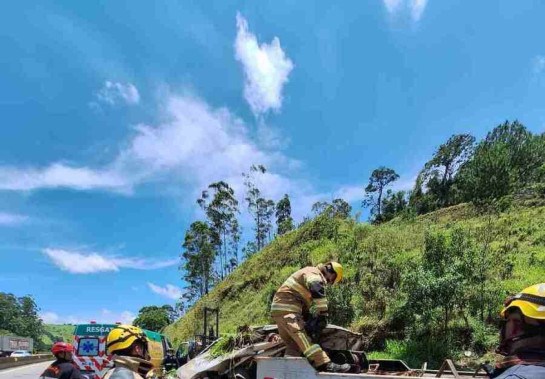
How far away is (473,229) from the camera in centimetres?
2202

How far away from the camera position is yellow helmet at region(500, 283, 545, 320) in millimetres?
2070

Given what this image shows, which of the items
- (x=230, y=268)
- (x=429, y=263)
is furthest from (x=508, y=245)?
→ (x=230, y=268)

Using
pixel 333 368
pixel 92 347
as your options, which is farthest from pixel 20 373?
pixel 333 368

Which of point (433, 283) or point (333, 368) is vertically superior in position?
point (433, 283)

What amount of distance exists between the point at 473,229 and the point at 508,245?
11.5 feet

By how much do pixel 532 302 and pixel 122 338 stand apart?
2378 millimetres

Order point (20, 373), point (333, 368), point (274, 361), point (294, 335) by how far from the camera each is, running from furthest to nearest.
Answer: point (20, 373), point (294, 335), point (274, 361), point (333, 368)

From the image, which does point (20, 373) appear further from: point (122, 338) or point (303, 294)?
point (122, 338)

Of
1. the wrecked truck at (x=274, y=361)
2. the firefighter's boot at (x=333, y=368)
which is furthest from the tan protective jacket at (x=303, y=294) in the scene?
the firefighter's boot at (x=333, y=368)

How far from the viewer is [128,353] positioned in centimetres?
323

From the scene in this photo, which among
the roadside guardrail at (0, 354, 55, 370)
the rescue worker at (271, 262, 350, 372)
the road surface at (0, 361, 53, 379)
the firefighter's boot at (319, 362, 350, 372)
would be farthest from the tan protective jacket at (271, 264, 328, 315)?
the roadside guardrail at (0, 354, 55, 370)

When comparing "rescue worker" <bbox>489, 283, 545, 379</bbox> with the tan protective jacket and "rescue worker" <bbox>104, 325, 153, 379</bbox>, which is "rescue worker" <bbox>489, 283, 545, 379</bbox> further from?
the tan protective jacket

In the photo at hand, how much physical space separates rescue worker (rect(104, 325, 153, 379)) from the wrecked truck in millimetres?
2569

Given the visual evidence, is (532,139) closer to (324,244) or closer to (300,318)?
(324,244)
